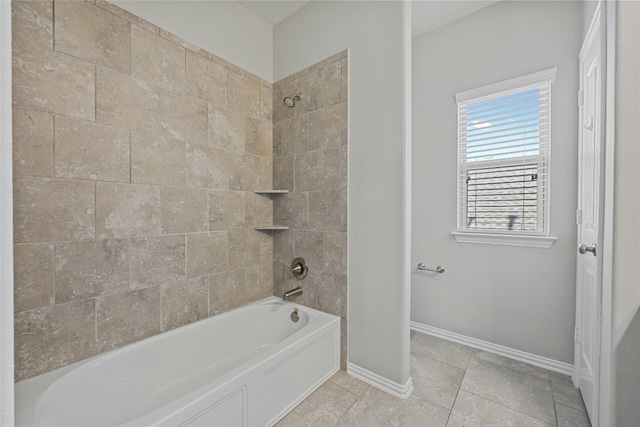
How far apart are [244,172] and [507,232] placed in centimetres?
210

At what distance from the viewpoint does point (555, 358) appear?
6.28 ft

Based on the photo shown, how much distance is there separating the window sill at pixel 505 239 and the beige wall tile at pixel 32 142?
106 inches

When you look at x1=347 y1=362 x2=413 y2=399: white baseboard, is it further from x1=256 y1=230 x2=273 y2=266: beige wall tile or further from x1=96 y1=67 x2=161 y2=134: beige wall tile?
x1=96 y1=67 x2=161 y2=134: beige wall tile

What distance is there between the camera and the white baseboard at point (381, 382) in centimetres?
168

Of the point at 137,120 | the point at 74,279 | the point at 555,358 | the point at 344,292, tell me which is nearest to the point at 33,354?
the point at 74,279

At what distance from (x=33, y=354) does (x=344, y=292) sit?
1664mm

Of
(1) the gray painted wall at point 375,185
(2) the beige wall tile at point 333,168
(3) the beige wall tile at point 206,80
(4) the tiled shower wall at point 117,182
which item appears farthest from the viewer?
(2) the beige wall tile at point 333,168

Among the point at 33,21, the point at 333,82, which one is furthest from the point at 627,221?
the point at 33,21

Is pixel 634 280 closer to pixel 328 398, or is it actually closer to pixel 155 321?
pixel 328 398

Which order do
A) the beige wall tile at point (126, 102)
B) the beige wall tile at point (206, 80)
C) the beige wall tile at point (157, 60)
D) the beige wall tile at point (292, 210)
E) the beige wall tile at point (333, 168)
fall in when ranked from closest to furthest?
the beige wall tile at point (126, 102) < the beige wall tile at point (157, 60) < the beige wall tile at point (206, 80) < the beige wall tile at point (333, 168) < the beige wall tile at point (292, 210)

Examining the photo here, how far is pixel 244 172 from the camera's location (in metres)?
2.16

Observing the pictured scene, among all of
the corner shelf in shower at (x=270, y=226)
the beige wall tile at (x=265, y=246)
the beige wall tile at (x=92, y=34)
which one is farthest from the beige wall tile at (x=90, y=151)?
the beige wall tile at (x=265, y=246)

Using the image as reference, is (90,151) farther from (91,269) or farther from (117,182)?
(91,269)

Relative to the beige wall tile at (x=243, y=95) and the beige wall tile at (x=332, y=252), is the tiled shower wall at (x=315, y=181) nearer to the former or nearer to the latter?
the beige wall tile at (x=332, y=252)
